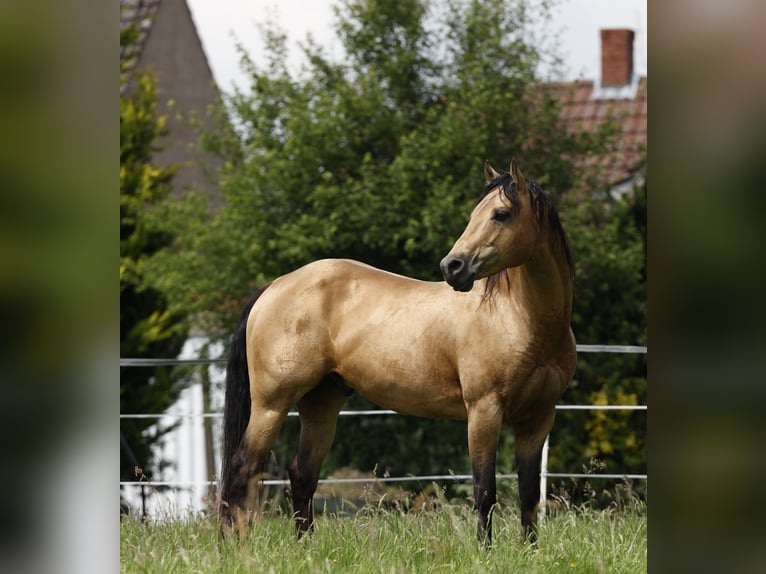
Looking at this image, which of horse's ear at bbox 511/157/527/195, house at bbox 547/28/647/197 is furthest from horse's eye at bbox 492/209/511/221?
house at bbox 547/28/647/197

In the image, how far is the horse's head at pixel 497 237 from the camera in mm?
3920

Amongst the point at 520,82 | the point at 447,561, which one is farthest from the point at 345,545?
the point at 520,82

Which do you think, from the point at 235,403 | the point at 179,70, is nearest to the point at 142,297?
the point at 235,403

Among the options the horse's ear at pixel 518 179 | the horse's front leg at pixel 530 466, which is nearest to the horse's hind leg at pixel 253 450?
the horse's front leg at pixel 530 466

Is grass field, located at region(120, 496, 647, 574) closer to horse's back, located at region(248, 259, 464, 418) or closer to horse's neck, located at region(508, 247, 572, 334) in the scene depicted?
horse's back, located at region(248, 259, 464, 418)

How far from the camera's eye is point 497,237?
394 cm

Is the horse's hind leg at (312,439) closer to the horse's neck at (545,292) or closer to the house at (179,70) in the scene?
the horse's neck at (545,292)

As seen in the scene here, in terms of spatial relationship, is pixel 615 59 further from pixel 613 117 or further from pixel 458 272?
pixel 458 272

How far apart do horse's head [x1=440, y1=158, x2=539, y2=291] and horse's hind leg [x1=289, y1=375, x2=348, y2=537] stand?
1.17m

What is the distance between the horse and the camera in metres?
4.04
